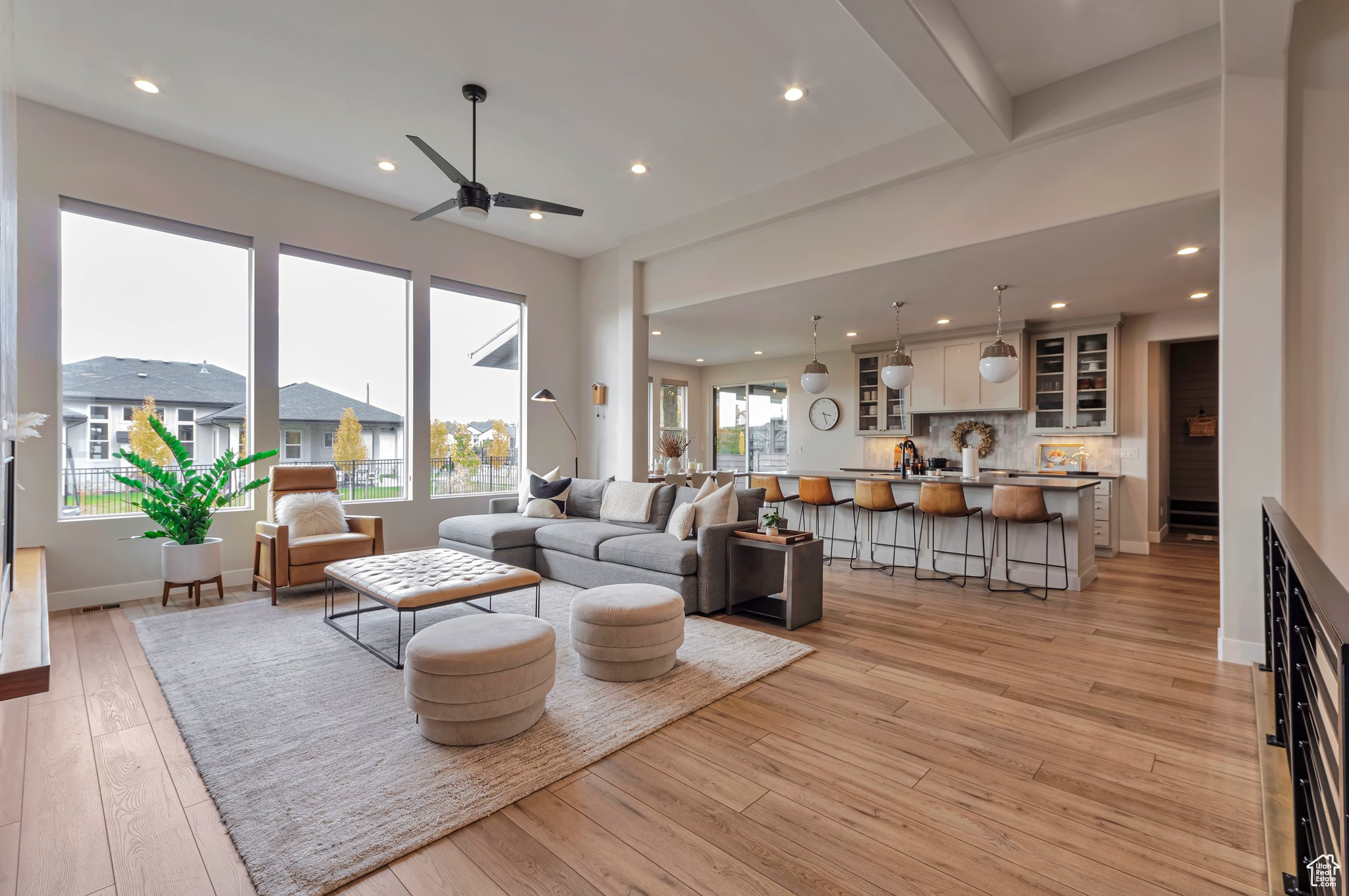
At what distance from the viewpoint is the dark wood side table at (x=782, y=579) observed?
3986mm

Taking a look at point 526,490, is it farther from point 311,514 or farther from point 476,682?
point 476,682

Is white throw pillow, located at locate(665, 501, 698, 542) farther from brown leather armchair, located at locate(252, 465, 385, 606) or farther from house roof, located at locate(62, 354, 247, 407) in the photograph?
house roof, located at locate(62, 354, 247, 407)

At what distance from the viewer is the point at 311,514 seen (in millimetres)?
4926

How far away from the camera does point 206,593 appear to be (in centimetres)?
493

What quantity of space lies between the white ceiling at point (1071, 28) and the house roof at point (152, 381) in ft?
19.0

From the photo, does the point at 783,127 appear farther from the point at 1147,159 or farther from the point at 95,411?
the point at 95,411

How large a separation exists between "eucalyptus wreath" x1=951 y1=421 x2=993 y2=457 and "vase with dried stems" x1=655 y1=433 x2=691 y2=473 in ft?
12.0

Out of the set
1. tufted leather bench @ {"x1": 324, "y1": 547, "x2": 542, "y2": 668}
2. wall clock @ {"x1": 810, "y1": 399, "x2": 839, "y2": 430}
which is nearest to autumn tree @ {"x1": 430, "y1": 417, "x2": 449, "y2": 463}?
tufted leather bench @ {"x1": 324, "y1": 547, "x2": 542, "y2": 668}

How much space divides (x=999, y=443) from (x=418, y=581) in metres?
7.12

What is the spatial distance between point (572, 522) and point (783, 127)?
11.5 ft

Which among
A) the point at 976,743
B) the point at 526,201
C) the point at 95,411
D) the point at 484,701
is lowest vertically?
the point at 976,743

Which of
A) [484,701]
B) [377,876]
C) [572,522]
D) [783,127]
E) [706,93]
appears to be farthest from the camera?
[572,522]

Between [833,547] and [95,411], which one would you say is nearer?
[95,411]

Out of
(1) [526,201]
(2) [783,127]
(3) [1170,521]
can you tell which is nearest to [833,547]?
(2) [783,127]
